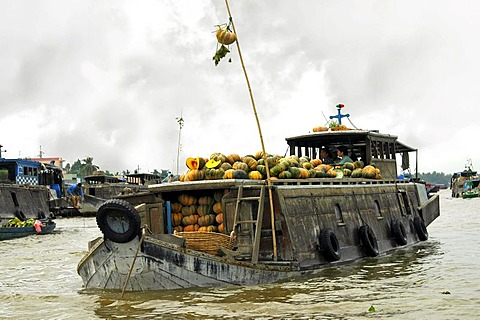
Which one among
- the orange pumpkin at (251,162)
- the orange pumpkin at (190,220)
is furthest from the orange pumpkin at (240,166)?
the orange pumpkin at (190,220)

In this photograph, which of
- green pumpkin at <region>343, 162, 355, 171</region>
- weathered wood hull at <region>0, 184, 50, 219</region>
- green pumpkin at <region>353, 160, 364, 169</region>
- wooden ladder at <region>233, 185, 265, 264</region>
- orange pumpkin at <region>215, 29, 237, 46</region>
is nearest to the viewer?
wooden ladder at <region>233, 185, 265, 264</region>

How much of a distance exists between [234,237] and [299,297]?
1611 mm

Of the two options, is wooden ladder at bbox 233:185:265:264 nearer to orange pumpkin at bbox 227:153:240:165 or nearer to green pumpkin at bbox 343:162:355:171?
orange pumpkin at bbox 227:153:240:165

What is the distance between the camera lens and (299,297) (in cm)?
955

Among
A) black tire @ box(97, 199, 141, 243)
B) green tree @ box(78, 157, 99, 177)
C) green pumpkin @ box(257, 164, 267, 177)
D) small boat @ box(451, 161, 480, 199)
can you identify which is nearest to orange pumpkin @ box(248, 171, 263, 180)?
green pumpkin @ box(257, 164, 267, 177)

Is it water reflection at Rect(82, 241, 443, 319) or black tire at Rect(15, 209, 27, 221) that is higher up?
black tire at Rect(15, 209, 27, 221)

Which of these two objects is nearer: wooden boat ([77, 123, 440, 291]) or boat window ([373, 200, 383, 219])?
wooden boat ([77, 123, 440, 291])

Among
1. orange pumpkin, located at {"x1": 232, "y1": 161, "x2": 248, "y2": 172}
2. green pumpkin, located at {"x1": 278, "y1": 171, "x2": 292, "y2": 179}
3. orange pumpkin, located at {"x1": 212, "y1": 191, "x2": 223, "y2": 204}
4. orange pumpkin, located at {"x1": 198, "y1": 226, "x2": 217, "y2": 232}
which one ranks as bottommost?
orange pumpkin, located at {"x1": 198, "y1": 226, "x2": 217, "y2": 232}

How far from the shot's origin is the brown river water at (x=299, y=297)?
8586 millimetres

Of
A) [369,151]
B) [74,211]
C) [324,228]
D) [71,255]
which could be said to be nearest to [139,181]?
[74,211]

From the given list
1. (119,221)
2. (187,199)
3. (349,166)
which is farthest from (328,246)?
(349,166)

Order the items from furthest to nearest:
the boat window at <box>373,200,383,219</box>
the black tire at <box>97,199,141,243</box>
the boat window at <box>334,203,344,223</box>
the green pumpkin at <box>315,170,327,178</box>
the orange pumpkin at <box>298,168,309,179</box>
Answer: the boat window at <box>373,200,383,219</box>, the green pumpkin at <box>315,170,327,178</box>, the boat window at <box>334,203,344,223</box>, the orange pumpkin at <box>298,168,309,179</box>, the black tire at <box>97,199,141,243</box>

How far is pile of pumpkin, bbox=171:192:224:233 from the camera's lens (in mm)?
11109

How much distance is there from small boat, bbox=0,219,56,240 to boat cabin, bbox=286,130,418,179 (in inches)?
538
